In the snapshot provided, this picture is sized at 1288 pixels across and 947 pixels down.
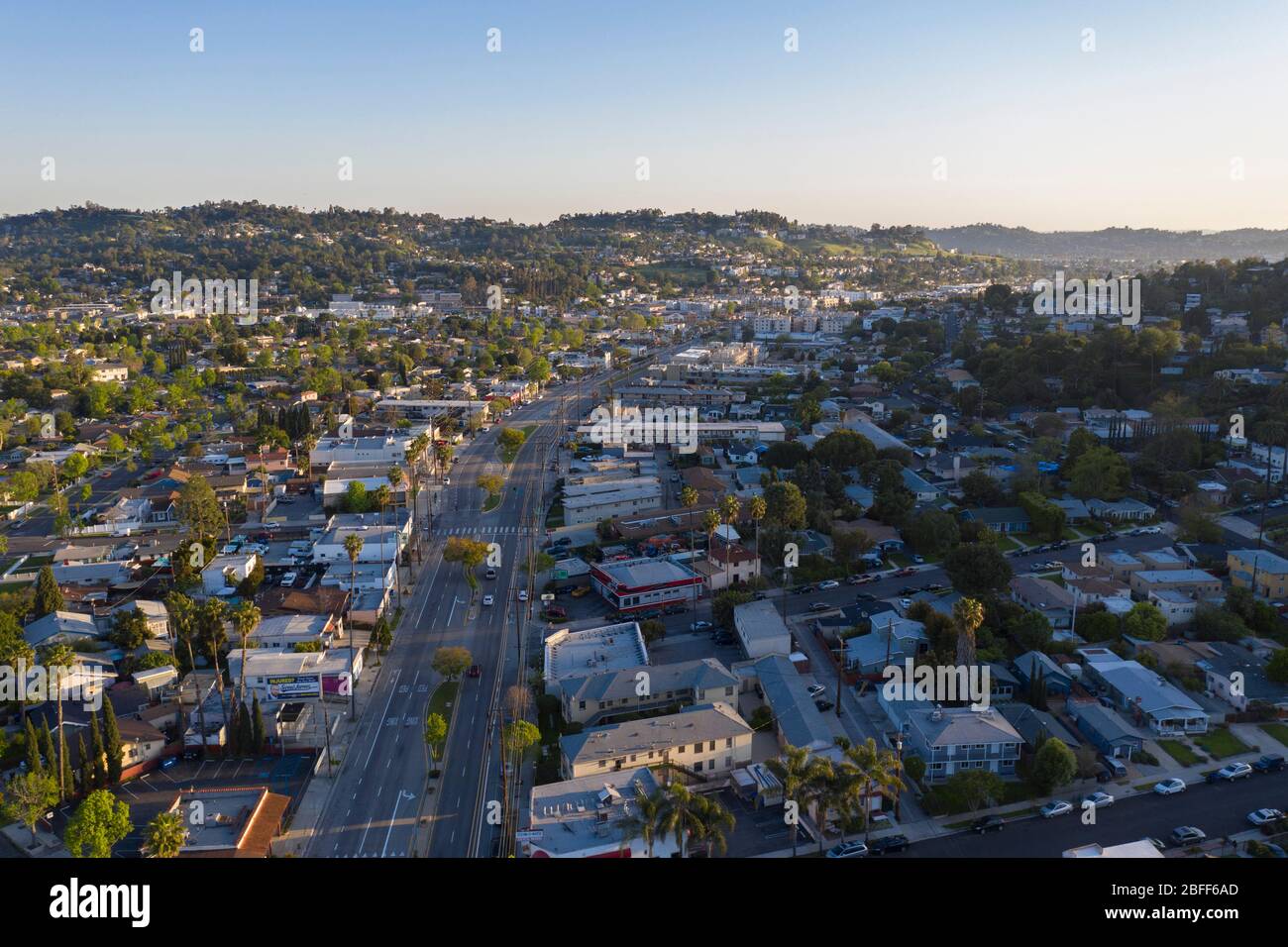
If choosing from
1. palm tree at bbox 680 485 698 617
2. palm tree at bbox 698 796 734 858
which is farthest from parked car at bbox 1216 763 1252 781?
palm tree at bbox 680 485 698 617

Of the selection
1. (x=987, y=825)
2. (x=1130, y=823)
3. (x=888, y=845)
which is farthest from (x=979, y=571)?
(x=888, y=845)

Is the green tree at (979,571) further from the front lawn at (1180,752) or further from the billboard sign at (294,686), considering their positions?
the billboard sign at (294,686)

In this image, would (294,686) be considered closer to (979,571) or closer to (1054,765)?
(1054,765)

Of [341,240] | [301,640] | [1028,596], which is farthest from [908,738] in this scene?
[341,240]

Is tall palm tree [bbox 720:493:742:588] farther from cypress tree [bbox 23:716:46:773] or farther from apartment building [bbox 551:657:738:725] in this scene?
cypress tree [bbox 23:716:46:773]
